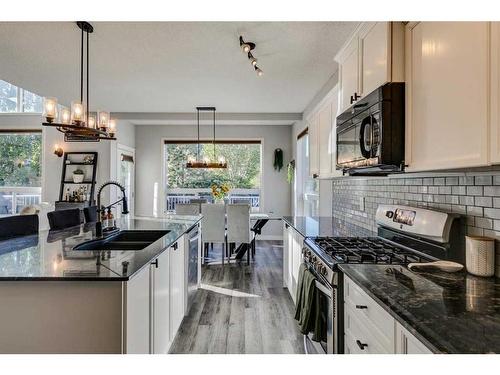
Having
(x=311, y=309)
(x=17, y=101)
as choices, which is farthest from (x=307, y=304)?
(x=17, y=101)

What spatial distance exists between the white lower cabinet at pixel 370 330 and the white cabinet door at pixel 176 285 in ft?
4.21

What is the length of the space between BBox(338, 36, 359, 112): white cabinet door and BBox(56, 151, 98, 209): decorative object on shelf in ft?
16.9

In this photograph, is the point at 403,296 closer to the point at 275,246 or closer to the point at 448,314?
the point at 448,314

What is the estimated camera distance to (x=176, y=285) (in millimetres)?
2553

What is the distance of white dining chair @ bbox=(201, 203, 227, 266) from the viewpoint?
4.97 meters

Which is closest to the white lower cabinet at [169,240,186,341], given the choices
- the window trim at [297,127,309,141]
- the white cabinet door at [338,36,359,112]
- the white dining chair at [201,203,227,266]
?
the white cabinet door at [338,36,359,112]

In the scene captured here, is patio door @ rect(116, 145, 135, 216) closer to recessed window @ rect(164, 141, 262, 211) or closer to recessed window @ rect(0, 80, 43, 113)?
recessed window @ rect(164, 141, 262, 211)

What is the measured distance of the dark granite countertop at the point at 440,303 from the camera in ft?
2.76

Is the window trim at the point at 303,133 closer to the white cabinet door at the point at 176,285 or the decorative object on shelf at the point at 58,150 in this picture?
the white cabinet door at the point at 176,285
